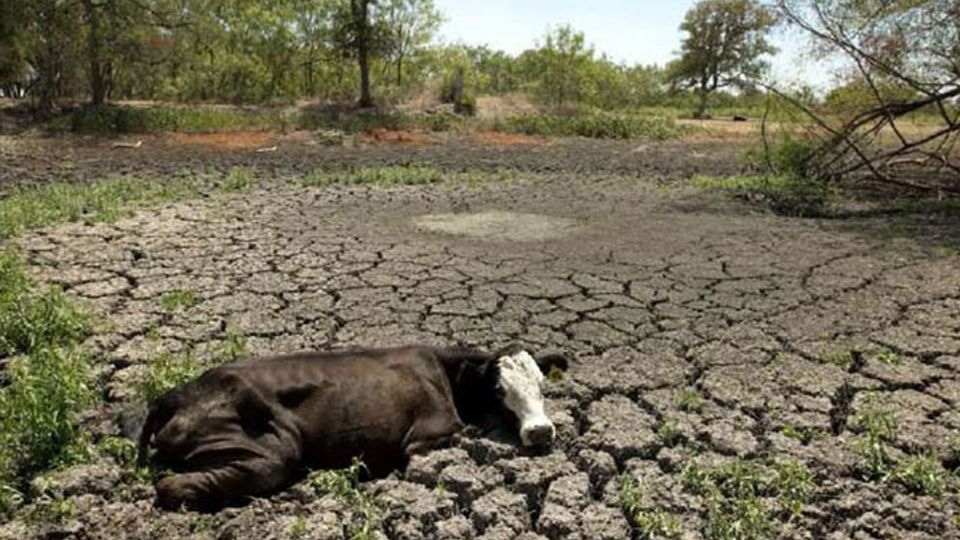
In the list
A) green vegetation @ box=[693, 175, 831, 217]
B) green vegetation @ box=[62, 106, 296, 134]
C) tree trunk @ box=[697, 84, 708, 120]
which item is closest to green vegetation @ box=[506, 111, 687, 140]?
green vegetation @ box=[62, 106, 296, 134]

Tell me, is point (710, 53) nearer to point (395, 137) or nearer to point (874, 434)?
point (395, 137)

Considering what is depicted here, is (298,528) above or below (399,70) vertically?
below

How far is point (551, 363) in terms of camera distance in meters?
4.64

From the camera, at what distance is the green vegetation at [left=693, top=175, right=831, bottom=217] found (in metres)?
10.7

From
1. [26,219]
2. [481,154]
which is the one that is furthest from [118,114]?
[26,219]

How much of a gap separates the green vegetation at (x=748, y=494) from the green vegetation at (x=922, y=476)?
Result: 0.39 meters

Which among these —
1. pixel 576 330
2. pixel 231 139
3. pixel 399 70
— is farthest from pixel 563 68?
pixel 576 330

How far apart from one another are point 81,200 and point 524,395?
24.7ft

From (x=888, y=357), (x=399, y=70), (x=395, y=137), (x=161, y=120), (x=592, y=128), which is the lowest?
(x=888, y=357)

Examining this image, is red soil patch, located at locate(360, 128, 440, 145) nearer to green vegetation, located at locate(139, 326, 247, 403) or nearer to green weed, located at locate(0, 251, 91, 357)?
green weed, located at locate(0, 251, 91, 357)

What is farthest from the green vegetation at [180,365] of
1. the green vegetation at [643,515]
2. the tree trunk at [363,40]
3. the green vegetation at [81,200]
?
the tree trunk at [363,40]

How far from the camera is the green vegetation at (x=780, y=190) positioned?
1068cm

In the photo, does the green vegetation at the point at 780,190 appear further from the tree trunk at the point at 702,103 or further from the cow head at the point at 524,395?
the tree trunk at the point at 702,103

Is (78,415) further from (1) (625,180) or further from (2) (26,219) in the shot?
(1) (625,180)
